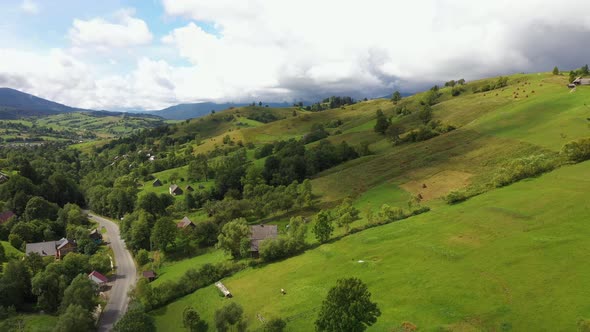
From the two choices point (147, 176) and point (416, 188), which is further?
point (147, 176)

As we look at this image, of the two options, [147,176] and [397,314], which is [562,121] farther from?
[147,176]

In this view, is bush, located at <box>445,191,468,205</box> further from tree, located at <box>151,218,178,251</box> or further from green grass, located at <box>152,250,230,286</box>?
tree, located at <box>151,218,178,251</box>

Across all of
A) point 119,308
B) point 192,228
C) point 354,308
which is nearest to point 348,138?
point 192,228

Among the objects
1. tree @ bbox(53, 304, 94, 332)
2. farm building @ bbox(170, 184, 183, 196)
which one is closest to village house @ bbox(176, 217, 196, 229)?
tree @ bbox(53, 304, 94, 332)

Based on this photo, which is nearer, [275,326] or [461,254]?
[275,326]

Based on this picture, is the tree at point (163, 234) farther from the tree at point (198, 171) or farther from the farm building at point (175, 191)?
the tree at point (198, 171)

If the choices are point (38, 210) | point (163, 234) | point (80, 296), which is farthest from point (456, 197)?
point (38, 210)

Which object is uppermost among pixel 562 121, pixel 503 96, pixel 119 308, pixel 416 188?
pixel 503 96

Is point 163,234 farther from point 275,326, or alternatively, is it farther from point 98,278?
point 275,326
